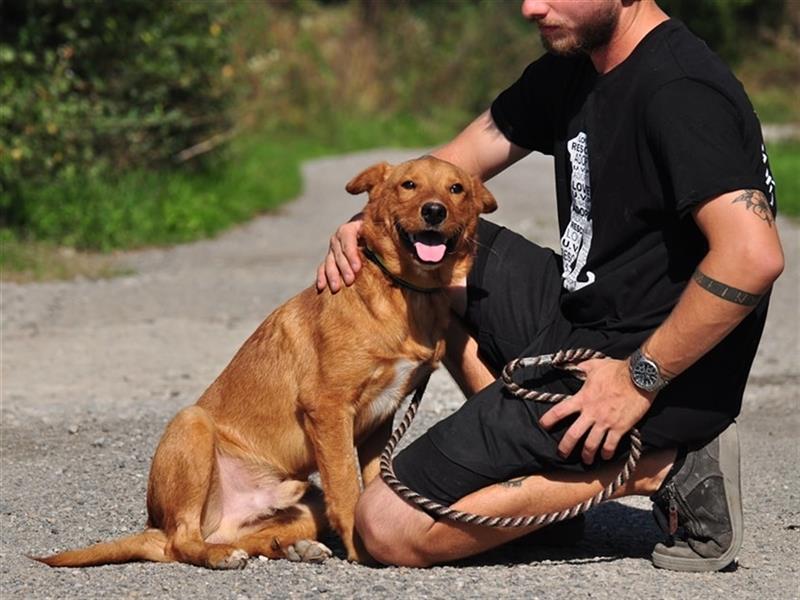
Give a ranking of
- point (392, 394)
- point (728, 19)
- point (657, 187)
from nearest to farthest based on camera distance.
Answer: point (657, 187), point (392, 394), point (728, 19)

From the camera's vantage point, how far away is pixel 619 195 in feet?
13.3

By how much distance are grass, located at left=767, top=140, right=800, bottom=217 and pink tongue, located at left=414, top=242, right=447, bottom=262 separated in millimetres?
8697

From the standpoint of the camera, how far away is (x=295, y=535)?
4.45 meters

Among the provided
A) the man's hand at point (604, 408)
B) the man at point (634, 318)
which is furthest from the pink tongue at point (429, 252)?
the man's hand at point (604, 408)

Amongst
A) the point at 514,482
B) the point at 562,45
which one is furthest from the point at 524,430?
the point at 562,45

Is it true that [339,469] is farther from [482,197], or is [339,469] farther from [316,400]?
[482,197]

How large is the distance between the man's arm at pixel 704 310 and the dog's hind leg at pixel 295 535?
Result: 3.06 feet

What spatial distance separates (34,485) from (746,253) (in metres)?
2.81

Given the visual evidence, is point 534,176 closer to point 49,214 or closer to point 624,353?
point 49,214

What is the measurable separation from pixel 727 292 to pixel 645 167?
496 millimetres

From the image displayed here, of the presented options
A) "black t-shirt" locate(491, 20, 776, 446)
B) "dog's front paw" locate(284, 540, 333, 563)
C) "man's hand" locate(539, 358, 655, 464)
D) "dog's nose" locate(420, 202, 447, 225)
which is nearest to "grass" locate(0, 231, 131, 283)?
"dog's front paw" locate(284, 540, 333, 563)

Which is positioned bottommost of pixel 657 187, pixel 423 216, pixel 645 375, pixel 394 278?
pixel 645 375

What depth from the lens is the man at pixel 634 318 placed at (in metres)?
3.73

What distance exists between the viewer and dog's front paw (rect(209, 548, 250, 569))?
4.16m
